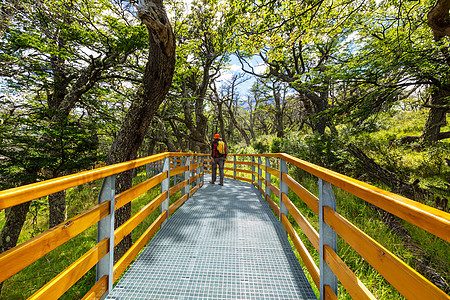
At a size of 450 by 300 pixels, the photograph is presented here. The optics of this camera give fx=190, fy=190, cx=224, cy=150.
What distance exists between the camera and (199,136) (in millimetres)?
12898

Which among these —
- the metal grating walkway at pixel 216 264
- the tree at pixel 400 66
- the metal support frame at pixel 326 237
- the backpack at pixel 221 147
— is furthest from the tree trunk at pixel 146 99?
the tree at pixel 400 66

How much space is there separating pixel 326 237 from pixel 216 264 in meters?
1.30

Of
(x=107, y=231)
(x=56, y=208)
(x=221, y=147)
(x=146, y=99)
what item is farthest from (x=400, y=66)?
(x=56, y=208)

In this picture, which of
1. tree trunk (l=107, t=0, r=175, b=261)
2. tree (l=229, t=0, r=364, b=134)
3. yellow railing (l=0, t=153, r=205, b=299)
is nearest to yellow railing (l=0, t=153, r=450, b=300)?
yellow railing (l=0, t=153, r=205, b=299)

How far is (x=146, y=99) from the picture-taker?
13.2 ft

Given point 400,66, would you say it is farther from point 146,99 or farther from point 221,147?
point 146,99

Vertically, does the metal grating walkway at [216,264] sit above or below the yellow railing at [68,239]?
below

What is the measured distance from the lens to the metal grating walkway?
1.83 meters

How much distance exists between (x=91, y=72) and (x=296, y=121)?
23.2 meters

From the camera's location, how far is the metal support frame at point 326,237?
1595 millimetres

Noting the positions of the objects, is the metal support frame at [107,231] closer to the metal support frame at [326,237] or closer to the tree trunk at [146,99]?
the metal support frame at [326,237]

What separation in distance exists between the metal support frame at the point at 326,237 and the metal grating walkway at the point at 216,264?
339 mm

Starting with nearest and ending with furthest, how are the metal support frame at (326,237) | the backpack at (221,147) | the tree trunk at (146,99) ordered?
the metal support frame at (326,237) < the tree trunk at (146,99) < the backpack at (221,147)

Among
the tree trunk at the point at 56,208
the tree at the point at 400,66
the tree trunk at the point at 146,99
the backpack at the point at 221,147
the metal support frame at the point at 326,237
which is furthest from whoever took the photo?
the backpack at the point at 221,147
